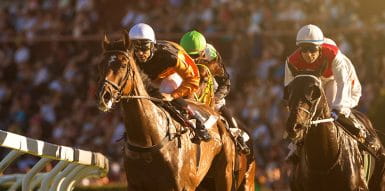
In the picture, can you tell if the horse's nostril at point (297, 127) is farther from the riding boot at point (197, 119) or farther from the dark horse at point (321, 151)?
the riding boot at point (197, 119)

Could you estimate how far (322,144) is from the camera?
8031 millimetres

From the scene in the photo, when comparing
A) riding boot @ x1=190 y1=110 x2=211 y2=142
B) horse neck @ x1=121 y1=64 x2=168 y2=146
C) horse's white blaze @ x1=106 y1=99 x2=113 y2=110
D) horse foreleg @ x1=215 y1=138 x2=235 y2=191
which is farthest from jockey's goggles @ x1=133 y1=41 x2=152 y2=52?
horse foreleg @ x1=215 y1=138 x2=235 y2=191

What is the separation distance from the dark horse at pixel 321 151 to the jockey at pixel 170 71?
797 mm

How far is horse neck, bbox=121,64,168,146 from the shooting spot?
7.27 metres

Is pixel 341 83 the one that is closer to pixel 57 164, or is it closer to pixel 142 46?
pixel 142 46

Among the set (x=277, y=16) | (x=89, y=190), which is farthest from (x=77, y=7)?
(x=89, y=190)

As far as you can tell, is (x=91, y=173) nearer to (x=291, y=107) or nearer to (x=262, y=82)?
(x=291, y=107)

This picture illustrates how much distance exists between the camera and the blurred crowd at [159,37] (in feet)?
51.1

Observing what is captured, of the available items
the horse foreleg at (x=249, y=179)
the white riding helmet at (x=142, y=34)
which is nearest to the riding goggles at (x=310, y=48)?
the white riding helmet at (x=142, y=34)

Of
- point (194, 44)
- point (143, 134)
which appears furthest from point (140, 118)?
point (194, 44)

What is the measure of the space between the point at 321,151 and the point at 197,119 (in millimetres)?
994

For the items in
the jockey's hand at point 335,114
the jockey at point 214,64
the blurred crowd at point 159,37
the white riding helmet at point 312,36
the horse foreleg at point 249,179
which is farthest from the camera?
the blurred crowd at point 159,37

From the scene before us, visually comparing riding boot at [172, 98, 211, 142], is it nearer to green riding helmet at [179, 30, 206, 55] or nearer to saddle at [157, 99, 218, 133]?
saddle at [157, 99, 218, 133]

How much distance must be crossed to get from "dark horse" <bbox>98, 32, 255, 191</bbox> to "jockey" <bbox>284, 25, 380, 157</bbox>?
3.66ft
